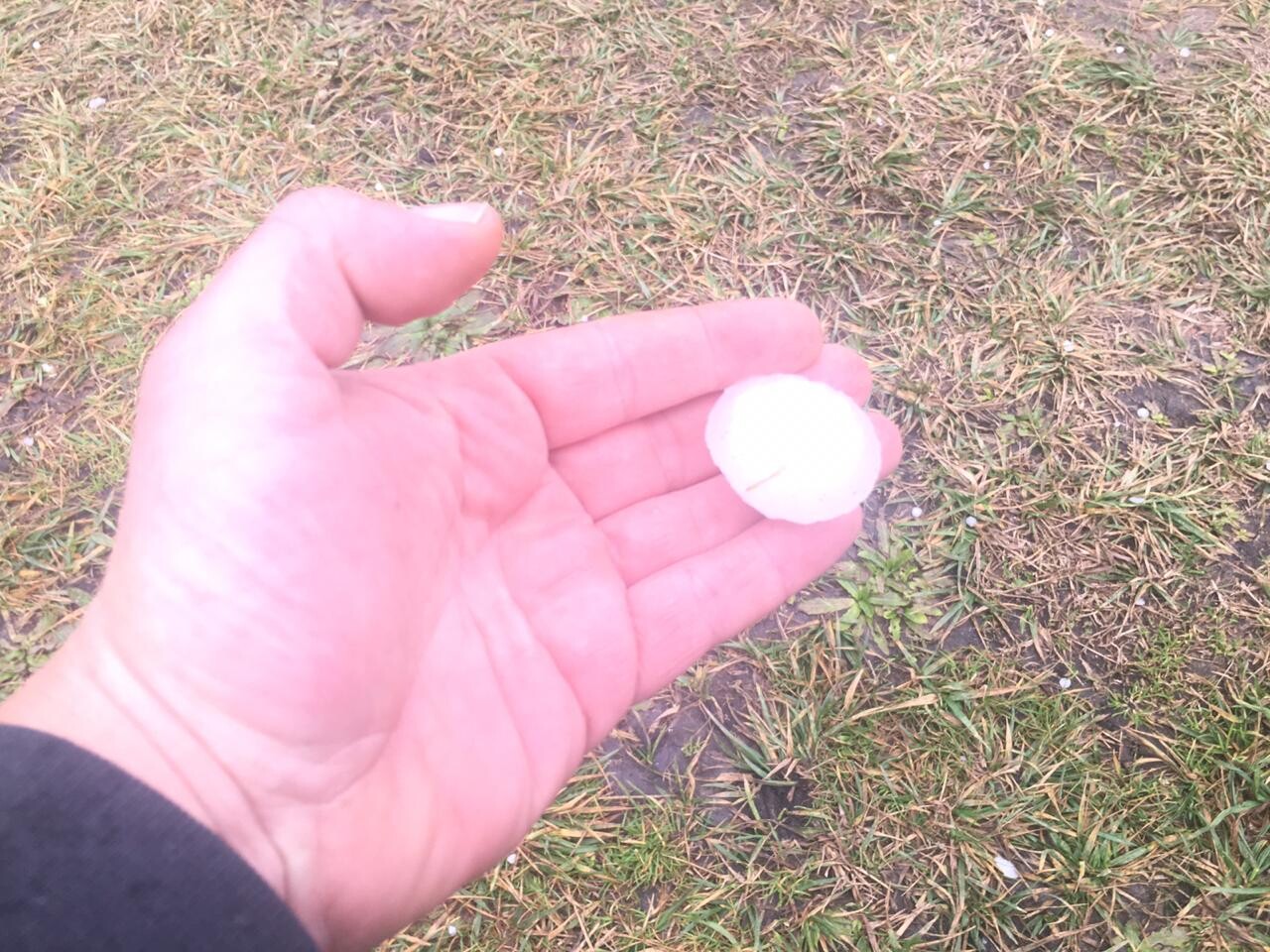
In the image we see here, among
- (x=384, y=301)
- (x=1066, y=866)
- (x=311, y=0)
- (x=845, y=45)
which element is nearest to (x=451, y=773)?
(x=384, y=301)

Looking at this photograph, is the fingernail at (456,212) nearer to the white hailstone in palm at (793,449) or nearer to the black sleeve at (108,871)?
the white hailstone in palm at (793,449)

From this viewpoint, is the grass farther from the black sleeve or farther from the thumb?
the thumb

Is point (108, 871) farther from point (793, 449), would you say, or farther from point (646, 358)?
point (793, 449)

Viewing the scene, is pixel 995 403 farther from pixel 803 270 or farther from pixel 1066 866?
pixel 1066 866

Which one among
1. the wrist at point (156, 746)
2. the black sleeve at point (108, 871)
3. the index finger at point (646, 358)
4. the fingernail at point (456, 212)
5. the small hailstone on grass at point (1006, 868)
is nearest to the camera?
the black sleeve at point (108, 871)

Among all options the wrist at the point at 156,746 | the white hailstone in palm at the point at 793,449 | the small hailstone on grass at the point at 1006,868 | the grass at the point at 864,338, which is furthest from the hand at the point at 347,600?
the small hailstone on grass at the point at 1006,868

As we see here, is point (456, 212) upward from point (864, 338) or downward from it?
upward

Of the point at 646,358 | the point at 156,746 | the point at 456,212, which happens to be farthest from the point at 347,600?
the point at 646,358
